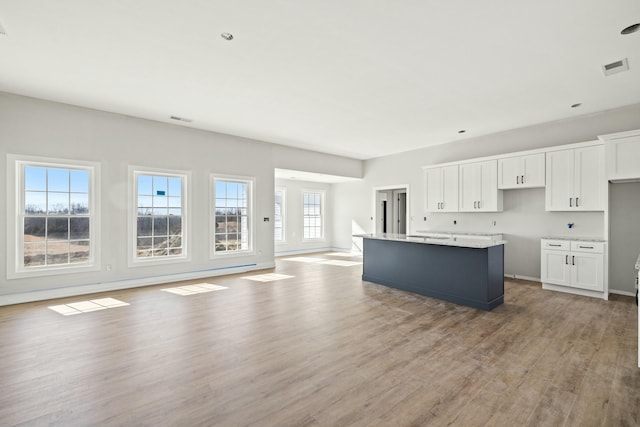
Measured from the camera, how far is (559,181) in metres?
5.26

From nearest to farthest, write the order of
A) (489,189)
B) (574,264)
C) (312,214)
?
(574,264) → (489,189) → (312,214)

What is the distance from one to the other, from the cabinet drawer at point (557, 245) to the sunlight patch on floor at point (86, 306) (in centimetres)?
671

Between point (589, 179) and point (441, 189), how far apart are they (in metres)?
2.61

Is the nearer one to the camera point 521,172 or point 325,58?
point 325,58

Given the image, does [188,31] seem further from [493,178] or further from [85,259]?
[493,178]

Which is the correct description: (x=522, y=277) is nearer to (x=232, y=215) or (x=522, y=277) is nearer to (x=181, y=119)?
(x=232, y=215)

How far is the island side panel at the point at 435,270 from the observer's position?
4141 mm

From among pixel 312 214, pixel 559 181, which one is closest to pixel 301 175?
pixel 312 214

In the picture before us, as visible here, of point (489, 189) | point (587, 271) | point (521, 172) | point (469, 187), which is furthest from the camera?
point (469, 187)

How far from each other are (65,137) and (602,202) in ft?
27.8

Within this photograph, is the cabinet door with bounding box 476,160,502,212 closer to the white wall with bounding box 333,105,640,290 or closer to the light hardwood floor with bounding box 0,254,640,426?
the white wall with bounding box 333,105,640,290

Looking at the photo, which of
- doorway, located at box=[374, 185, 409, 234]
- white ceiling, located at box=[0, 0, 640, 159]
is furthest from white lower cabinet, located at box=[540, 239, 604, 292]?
doorway, located at box=[374, 185, 409, 234]

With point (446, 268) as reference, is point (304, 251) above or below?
below

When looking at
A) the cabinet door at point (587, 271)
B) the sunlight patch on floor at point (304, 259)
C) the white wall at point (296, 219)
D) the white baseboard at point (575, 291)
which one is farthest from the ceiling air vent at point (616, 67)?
the white wall at point (296, 219)
